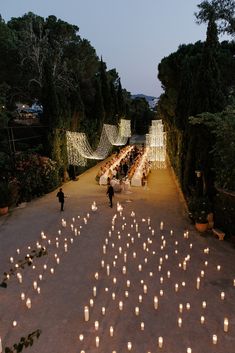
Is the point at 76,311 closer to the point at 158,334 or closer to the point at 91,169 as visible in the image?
the point at 158,334

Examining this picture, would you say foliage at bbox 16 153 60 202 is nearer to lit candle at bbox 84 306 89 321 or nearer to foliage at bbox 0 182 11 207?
foliage at bbox 0 182 11 207

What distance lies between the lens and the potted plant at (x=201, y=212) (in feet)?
45.1

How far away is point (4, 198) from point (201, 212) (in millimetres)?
9496

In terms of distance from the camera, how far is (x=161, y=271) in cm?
1026

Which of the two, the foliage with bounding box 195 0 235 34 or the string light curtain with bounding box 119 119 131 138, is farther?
the string light curtain with bounding box 119 119 131 138

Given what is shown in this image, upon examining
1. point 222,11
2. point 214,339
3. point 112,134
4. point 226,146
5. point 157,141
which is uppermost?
point 222,11

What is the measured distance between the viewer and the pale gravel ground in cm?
705

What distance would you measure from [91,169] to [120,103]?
925 inches

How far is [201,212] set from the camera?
13727 mm

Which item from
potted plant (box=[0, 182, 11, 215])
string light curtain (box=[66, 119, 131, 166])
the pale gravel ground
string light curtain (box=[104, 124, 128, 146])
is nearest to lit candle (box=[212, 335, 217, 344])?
the pale gravel ground

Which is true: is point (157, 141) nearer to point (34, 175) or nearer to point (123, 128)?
point (34, 175)

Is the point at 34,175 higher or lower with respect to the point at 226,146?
lower

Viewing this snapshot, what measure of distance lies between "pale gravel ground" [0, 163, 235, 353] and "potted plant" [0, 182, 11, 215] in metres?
0.79

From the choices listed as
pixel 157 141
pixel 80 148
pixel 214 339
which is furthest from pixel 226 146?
pixel 80 148
